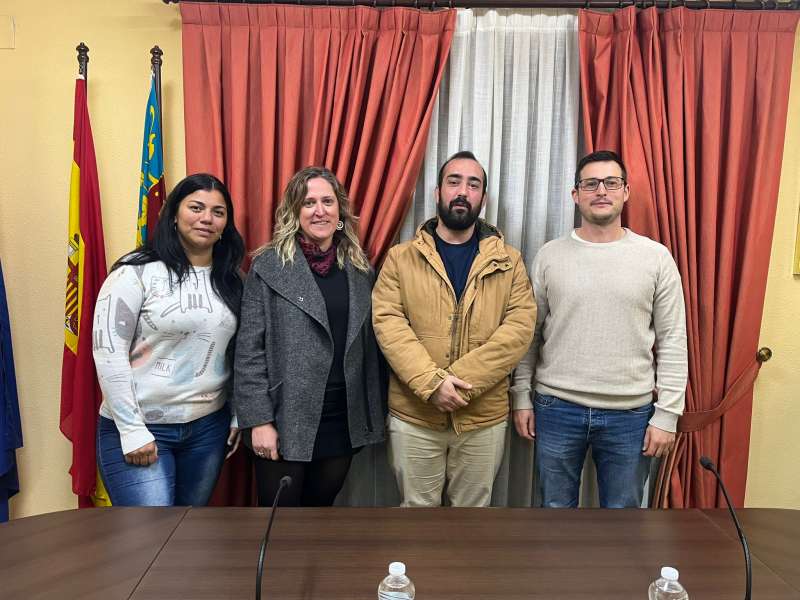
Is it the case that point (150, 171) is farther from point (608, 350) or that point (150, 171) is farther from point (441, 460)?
point (608, 350)

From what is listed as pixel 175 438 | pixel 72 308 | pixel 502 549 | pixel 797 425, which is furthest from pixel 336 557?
Result: pixel 797 425

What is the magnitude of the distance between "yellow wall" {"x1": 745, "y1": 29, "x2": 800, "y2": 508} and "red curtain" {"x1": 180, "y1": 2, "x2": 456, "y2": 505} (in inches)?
60.3

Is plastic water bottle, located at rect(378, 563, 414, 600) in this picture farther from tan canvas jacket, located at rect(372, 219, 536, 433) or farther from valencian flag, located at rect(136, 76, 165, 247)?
valencian flag, located at rect(136, 76, 165, 247)

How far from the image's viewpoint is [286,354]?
70.2 inches

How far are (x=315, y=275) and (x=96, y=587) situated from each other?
3.50ft

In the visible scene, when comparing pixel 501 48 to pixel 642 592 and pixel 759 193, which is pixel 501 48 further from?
pixel 642 592

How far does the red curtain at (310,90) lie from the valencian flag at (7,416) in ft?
3.34

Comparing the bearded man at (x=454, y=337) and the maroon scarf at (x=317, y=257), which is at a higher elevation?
the maroon scarf at (x=317, y=257)

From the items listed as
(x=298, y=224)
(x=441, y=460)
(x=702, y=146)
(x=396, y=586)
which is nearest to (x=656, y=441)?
(x=441, y=460)

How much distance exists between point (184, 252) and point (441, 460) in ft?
3.79

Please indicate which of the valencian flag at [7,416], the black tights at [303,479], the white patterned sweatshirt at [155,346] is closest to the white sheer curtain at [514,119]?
the black tights at [303,479]

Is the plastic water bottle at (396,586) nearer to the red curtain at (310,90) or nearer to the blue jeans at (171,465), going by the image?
the blue jeans at (171,465)

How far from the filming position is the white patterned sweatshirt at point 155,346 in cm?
164

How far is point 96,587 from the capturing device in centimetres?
104
